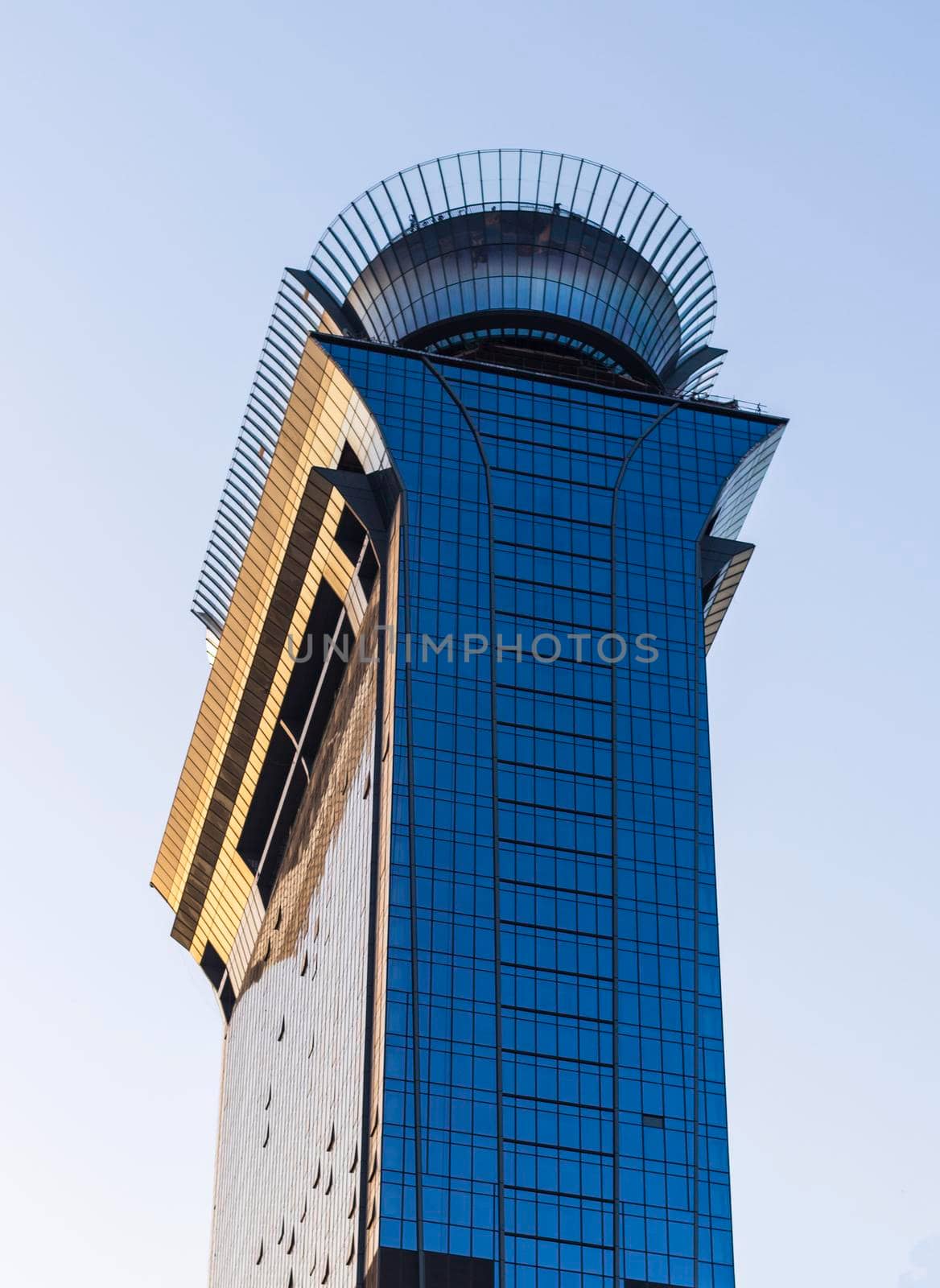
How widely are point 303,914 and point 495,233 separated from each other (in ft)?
129

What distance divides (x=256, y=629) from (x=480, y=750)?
30.2 meters

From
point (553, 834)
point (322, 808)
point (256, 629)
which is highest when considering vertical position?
point (256, 629)

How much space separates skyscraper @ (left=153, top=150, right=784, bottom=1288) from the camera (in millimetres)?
100000

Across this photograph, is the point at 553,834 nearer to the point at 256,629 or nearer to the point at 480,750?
the point at 480,750

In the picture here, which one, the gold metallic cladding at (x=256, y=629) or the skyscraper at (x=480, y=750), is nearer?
the skyscraper at (x=480, y=750)

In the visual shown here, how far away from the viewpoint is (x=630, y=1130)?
4003 inches

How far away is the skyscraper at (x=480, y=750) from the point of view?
3937 inches

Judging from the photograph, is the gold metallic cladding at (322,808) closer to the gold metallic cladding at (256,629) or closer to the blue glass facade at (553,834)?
the gold metallic cladding at (256,629)

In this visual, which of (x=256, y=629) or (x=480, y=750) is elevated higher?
(x=256, y=629)

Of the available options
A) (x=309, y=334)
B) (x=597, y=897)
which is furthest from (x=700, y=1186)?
(x=309, y=334)

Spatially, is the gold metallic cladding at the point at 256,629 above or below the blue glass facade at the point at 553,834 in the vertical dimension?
above

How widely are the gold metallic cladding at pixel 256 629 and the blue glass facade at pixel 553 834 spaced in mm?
2800

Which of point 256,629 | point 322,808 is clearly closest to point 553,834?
point 322,808

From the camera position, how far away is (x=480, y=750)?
110875 millimetres
